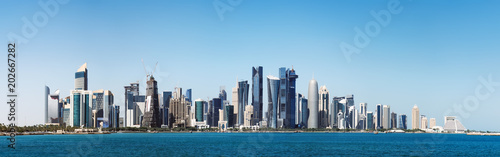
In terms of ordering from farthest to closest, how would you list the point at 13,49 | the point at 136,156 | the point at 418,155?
the point at 418,155 → the point at 136,156 → the point at 13,49

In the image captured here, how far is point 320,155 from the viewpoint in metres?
108

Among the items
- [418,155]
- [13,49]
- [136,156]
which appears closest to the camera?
[13,49]

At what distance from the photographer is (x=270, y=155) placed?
105m

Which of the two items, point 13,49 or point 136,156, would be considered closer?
point 13,49

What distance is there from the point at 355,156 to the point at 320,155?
7.22 m

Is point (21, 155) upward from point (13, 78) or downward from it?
downward

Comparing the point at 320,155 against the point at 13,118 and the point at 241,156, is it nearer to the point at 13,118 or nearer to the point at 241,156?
the point at 241,156

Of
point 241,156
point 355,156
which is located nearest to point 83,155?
point 241,156

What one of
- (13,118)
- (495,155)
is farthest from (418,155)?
(13,118)

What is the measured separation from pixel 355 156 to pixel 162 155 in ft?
130

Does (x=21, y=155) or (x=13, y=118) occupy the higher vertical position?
(x=13, y=118)

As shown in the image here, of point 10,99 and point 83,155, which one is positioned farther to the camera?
point 83,155

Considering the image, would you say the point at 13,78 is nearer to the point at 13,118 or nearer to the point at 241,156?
the point at 13,118

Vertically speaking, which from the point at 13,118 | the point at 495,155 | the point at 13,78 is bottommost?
the point at 495,155
